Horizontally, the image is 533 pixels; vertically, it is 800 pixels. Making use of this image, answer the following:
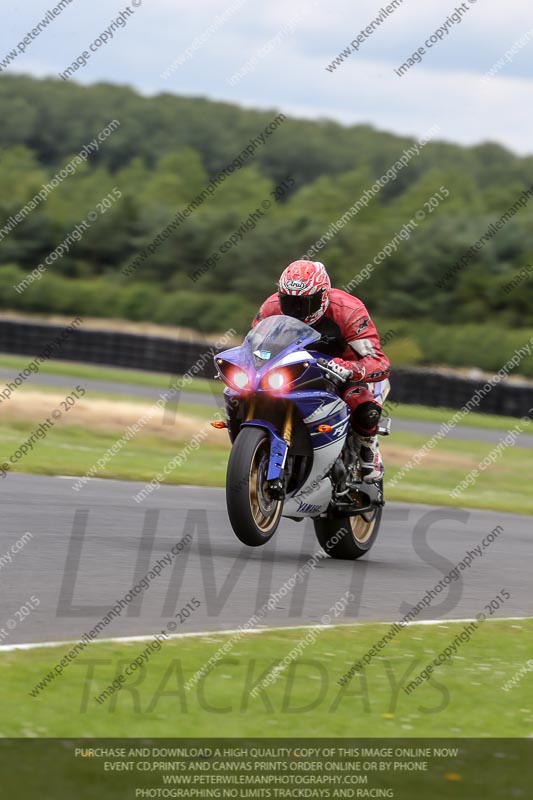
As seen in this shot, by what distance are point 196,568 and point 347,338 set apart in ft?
6.53

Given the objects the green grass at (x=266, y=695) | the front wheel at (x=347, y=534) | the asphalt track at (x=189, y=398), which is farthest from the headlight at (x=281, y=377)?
the asphalt track at (x=189, y=398)

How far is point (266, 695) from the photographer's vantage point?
17.6ft

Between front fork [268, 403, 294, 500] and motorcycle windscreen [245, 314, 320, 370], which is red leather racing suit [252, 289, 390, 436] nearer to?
motorcycle windscreen [245, 314, 320, 370]

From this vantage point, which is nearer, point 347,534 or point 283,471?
point 283,471

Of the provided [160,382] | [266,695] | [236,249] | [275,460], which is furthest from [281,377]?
[236,249]

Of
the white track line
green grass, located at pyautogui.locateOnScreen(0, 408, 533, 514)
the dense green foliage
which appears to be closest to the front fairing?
the white track line

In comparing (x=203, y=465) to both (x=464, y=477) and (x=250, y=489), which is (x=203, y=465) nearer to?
(x=464, y=477)

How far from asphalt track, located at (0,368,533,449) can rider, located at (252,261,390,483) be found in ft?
55.7

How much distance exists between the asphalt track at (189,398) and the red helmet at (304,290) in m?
17.5

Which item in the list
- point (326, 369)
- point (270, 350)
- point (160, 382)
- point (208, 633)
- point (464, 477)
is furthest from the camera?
point (160, 382)

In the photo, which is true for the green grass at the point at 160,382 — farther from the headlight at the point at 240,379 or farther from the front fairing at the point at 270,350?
the headlight at the point at 240,379

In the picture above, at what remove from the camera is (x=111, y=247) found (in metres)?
78.0

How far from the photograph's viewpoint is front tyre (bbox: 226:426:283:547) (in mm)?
8219
